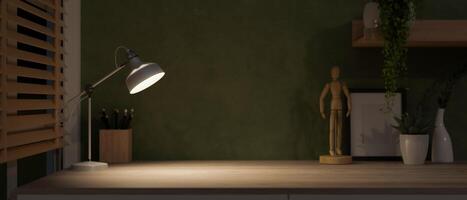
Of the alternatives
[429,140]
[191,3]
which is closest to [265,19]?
[191,3]

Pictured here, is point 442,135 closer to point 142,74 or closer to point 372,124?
point 372,124

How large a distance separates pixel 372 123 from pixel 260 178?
2.62ft

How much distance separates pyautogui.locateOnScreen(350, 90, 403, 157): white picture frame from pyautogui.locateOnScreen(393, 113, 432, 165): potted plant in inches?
5.0

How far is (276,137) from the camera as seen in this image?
258 centimetres

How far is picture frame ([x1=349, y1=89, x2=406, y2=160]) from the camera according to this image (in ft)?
8.32

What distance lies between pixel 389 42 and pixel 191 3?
873mm

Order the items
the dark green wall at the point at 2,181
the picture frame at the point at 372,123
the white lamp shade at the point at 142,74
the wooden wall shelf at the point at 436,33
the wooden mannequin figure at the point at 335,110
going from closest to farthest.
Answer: the dark green wall at the point at 2,181 < the white lamp shade at the point at 142,74 < the wooden wall shelf at the point at 436,33 < the wooden mannequin figure at the point at 335,110 < the picture frame at the point at 372,123

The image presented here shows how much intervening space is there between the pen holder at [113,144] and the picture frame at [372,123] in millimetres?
976

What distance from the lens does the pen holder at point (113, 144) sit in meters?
2.44

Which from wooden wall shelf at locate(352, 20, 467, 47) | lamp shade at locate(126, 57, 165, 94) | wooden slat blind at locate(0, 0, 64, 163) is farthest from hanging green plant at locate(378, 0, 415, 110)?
wooden slat blind at locate(0, 0, 64, 163)

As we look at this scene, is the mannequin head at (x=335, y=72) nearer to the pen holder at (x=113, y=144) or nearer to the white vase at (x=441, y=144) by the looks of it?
the white vase at (x=441, y=144)

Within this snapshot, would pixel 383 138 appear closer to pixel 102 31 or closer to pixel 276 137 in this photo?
pixel 276 137

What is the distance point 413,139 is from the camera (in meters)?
2.36

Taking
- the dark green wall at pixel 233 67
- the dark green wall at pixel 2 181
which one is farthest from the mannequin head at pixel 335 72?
the dark green wall at pixel 2 181
